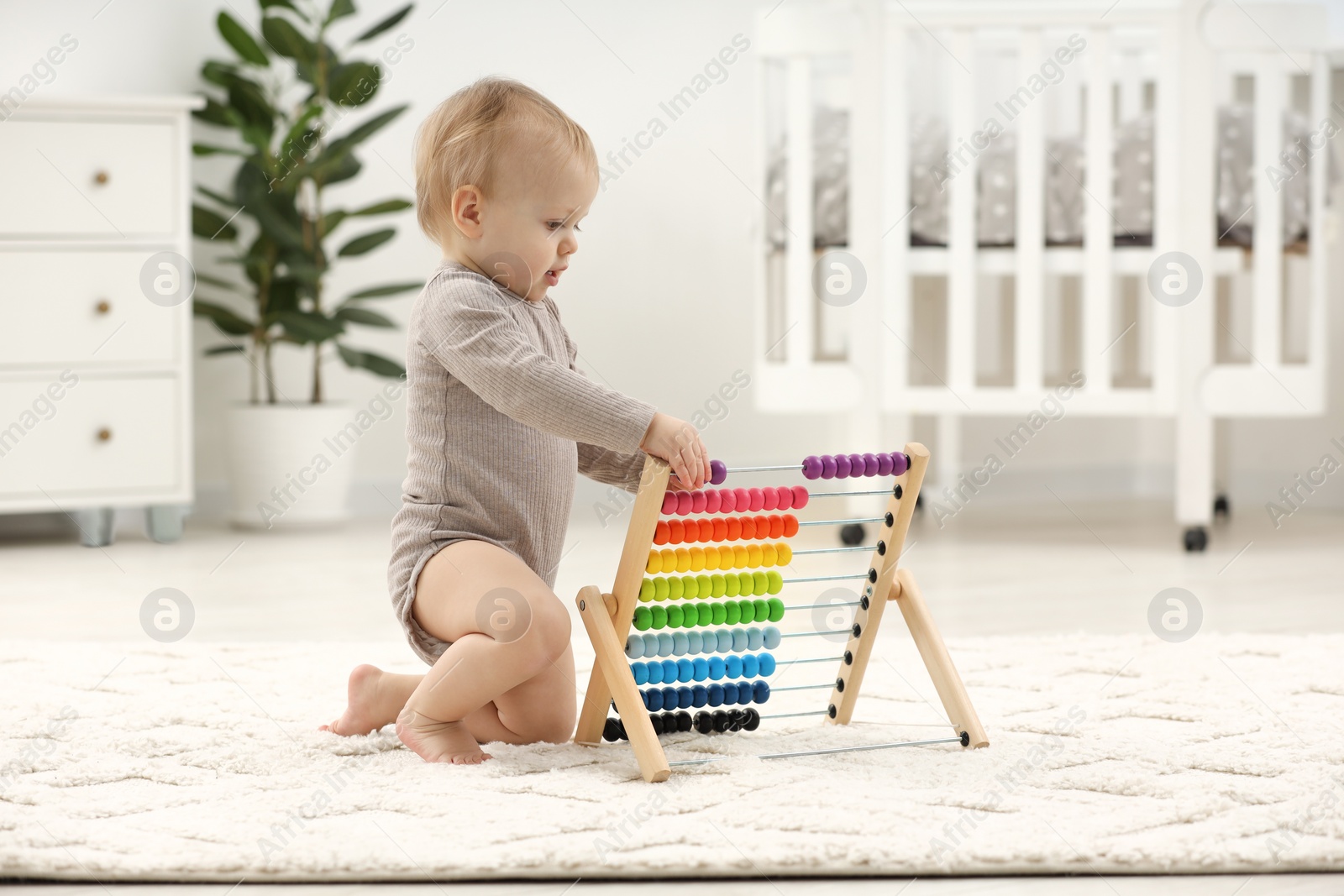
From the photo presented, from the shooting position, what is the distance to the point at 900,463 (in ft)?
3.68

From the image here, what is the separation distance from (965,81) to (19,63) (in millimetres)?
1712

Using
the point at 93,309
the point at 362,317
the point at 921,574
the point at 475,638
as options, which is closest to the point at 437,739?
the point at 475,638

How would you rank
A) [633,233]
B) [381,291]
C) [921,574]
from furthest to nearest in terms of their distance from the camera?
[633,233] → [381,291] → [921,574]

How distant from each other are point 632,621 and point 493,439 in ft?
0.63

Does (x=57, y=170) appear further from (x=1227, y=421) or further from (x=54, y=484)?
(x=1227, y=421)

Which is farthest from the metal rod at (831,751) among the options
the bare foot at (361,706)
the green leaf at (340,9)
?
the green leaf at (340,9)

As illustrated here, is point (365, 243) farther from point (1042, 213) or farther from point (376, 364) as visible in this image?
point (1042, 213)

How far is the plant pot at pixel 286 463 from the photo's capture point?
2527 mm

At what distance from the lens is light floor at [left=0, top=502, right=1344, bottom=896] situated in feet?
5.71

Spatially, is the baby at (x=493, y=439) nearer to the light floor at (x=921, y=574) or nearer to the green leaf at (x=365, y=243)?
the light floor at (x=921, y=574)

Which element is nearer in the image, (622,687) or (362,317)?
(622,687)

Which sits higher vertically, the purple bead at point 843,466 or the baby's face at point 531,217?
the baby's face at point 531,217

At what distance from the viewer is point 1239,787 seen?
1.02 m

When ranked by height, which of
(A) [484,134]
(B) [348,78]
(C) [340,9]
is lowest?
(A) [484,134]
